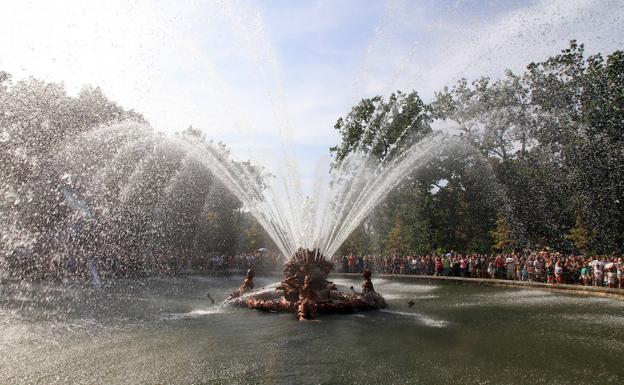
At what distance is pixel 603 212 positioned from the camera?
1262 inches

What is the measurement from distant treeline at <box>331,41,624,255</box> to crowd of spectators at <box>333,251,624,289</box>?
7058 millimetres

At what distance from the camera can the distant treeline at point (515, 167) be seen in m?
32.1

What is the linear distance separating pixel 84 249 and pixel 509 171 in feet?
120

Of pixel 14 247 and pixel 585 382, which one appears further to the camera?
pixel 14 247

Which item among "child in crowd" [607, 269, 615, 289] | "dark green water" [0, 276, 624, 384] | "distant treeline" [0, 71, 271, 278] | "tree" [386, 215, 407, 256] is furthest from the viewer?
"tree" [386, 215, 407, 256]

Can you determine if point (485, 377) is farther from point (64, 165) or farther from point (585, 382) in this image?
point (64, 165)

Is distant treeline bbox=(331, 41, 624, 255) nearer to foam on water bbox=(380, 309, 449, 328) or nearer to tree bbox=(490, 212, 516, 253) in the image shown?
tree bbox=(490, 212, 516, 253)

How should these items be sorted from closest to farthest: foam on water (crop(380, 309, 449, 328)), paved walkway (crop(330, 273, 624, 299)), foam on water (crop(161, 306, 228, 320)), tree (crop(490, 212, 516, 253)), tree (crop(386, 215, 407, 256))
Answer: foam on water (crop(380, 309, 449, 328)), foam on water (crop(161, 306, 228, 320)), paved walkway (crop(330, 273, 624, 299)), tree (crop(490, 212, 516, 253)), tree (crop(386, 215, 407, 256))

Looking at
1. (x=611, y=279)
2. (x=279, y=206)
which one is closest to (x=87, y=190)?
(x=279, y=206)

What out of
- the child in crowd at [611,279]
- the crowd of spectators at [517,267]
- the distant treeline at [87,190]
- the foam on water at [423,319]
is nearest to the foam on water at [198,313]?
the foam on water at [423,319]

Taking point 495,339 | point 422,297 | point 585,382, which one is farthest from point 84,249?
point 585,382

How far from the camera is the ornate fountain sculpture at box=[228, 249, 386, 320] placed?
15695 millimetres

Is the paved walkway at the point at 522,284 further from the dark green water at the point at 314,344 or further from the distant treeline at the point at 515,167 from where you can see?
the distant treeline at the point at 515,167

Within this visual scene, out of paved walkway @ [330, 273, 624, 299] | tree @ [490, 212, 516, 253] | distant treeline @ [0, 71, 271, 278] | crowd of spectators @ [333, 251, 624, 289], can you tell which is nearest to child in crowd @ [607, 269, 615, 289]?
crowd of spectators @ [333, 251, 624, 289]
